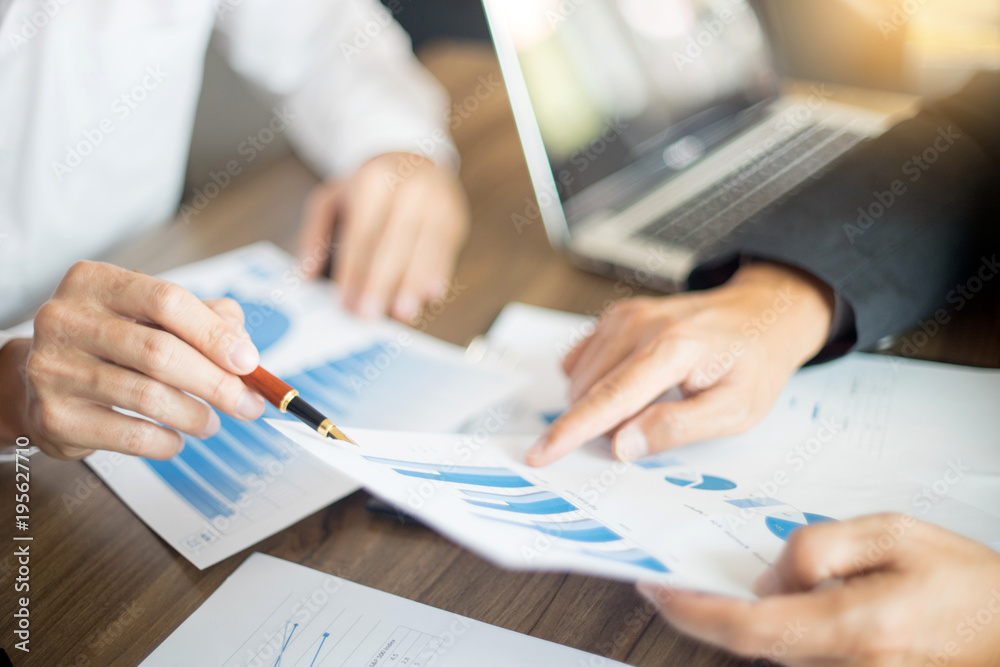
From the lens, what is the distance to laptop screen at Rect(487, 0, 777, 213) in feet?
2.69

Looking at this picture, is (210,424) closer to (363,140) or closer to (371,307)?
(371,307)

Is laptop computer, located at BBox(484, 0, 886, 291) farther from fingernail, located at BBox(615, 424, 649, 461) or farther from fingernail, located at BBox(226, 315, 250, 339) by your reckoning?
fingernail, located at BBox(226, 315, 250, 339)

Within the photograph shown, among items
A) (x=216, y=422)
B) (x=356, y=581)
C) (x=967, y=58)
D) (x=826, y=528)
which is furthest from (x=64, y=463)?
(x=967, y=58)

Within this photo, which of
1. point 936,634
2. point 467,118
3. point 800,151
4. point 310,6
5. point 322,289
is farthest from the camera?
point 467,118

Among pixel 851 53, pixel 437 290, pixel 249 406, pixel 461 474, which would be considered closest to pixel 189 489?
pixel 249 406

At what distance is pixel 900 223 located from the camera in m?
0.68

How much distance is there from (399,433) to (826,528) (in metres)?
0.31

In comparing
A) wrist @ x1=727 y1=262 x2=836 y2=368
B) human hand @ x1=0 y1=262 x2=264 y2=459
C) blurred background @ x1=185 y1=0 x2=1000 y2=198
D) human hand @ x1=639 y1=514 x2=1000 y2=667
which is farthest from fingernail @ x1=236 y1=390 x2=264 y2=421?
blurred background @ x1=185 y1=0 x2=1000 y2=198

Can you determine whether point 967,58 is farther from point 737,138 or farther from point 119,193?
point 119,193

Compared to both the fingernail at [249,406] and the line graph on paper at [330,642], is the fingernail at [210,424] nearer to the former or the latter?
the fingernail at [249,406]

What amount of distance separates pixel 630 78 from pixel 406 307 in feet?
1.41

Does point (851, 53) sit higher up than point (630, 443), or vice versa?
point (630, 443)

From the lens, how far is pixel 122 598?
0.51m

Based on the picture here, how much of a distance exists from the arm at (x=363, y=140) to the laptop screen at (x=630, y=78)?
0.65 ft
